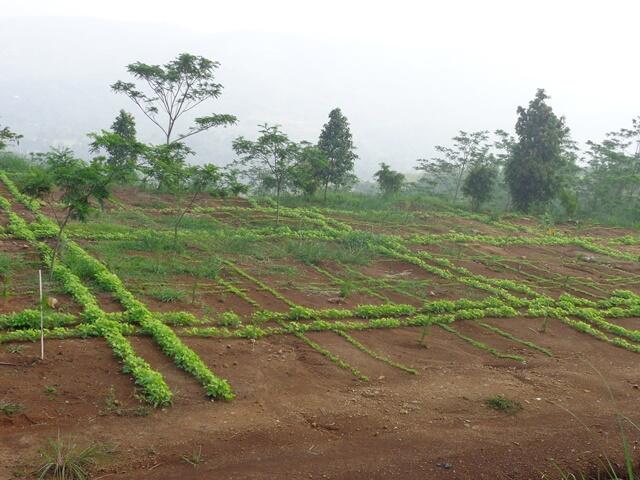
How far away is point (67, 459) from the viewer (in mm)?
5180

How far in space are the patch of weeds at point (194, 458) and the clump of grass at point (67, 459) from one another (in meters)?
0.75

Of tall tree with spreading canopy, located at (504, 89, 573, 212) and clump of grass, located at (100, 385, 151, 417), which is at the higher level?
tall tree with spreading canopy, located at (504, 89, 573, 212)

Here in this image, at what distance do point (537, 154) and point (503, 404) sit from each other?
66.7 ft

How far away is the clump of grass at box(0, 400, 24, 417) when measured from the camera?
6.09 meters

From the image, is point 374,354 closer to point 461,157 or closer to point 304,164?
point 304,164

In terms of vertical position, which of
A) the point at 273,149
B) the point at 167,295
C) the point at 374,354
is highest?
the point at 273,149

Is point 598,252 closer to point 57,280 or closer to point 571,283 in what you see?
point 571,283

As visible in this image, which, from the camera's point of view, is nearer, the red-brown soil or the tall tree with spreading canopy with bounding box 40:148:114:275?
the red-brown soil

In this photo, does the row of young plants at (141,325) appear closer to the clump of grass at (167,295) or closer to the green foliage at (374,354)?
the clump of grass at (167,295)

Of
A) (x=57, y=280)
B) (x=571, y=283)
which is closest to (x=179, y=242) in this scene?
(x=57, y=280)

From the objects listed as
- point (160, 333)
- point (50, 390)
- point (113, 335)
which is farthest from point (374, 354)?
point (50, 390)

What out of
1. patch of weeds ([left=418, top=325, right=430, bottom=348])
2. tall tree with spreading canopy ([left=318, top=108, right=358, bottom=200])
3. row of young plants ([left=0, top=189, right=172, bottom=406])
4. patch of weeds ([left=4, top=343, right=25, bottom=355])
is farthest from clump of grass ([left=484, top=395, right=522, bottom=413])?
tall tree with spreading canopy ([left=318, top=108, right=358, bottom=200])

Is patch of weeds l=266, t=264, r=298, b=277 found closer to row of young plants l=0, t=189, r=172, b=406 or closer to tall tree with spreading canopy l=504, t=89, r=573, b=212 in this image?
row of young plants l=0, t=189, r=172, b=406

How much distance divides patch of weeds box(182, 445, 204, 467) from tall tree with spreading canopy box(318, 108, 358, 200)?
18.8 metres
